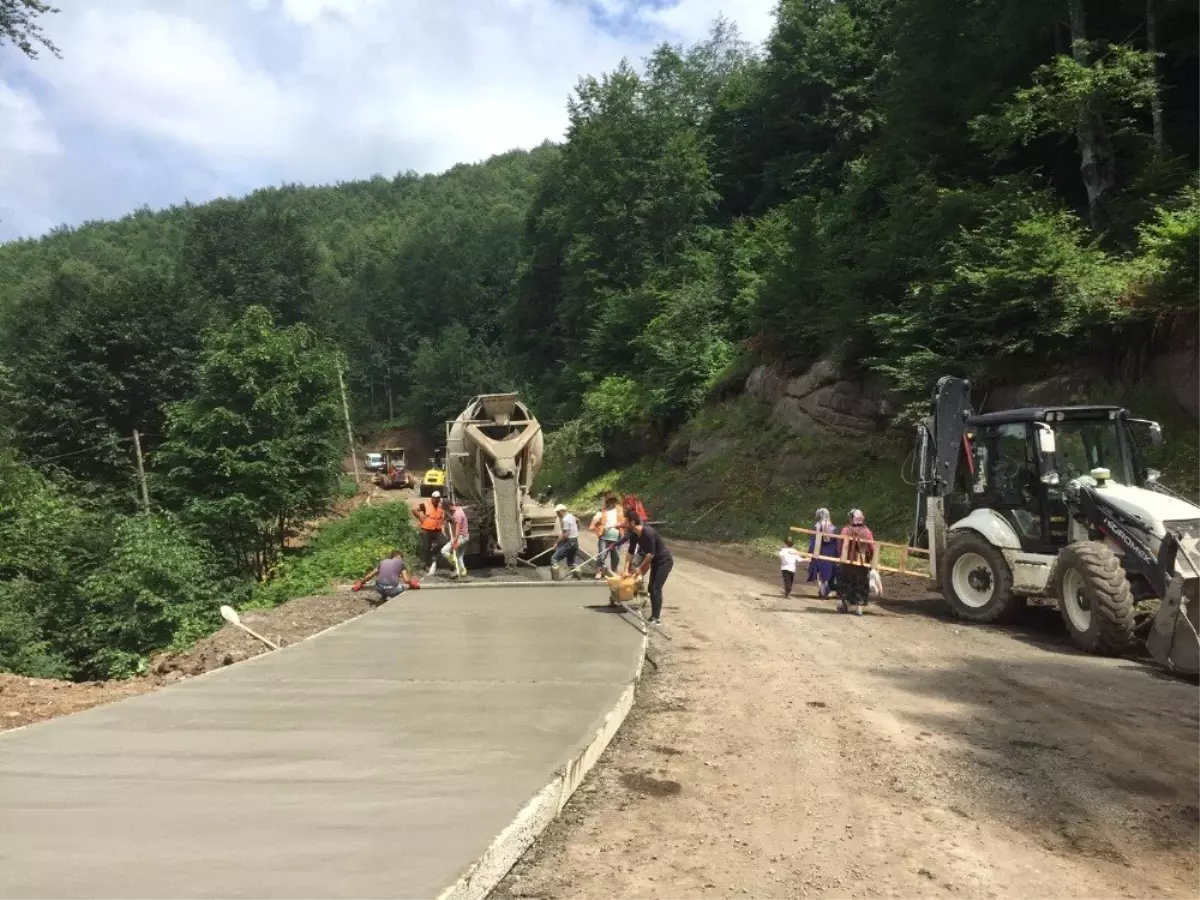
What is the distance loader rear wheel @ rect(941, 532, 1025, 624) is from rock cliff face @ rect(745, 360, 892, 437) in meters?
11.4

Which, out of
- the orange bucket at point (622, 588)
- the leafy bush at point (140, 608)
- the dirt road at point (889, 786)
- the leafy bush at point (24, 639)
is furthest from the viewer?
the leafy bush at point (140, 608)

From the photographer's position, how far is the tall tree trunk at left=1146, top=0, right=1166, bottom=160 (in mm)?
18469

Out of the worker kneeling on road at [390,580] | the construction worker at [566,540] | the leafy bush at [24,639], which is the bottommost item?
the leafy bush at [24,639]

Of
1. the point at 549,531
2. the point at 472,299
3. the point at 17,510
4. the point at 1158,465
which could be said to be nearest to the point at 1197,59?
the point at 1158,465

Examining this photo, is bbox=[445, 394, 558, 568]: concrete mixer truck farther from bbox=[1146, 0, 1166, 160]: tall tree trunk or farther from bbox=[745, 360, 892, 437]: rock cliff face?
bbox=[1146, 0, 1166, 160]: tall tree trunk

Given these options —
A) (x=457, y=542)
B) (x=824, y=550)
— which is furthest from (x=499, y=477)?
(x=824, y=550)

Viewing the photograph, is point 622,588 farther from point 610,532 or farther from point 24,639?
point 24,639

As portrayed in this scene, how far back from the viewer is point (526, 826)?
177 inches

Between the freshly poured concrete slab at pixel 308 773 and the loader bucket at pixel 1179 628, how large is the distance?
5705 mm

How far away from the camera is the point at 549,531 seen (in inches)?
620

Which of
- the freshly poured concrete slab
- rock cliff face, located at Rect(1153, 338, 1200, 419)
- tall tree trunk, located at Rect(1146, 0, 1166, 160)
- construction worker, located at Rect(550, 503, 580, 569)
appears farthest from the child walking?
tall tree trunk, located at Rect(1146, 0, 1166, 160)

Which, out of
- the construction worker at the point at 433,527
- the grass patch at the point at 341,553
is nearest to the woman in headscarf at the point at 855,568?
the construction worker at the point at 433,527

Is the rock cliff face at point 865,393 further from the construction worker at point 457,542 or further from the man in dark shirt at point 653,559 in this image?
the construction worker at point 457,542

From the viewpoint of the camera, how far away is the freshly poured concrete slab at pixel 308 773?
3.75 meters
